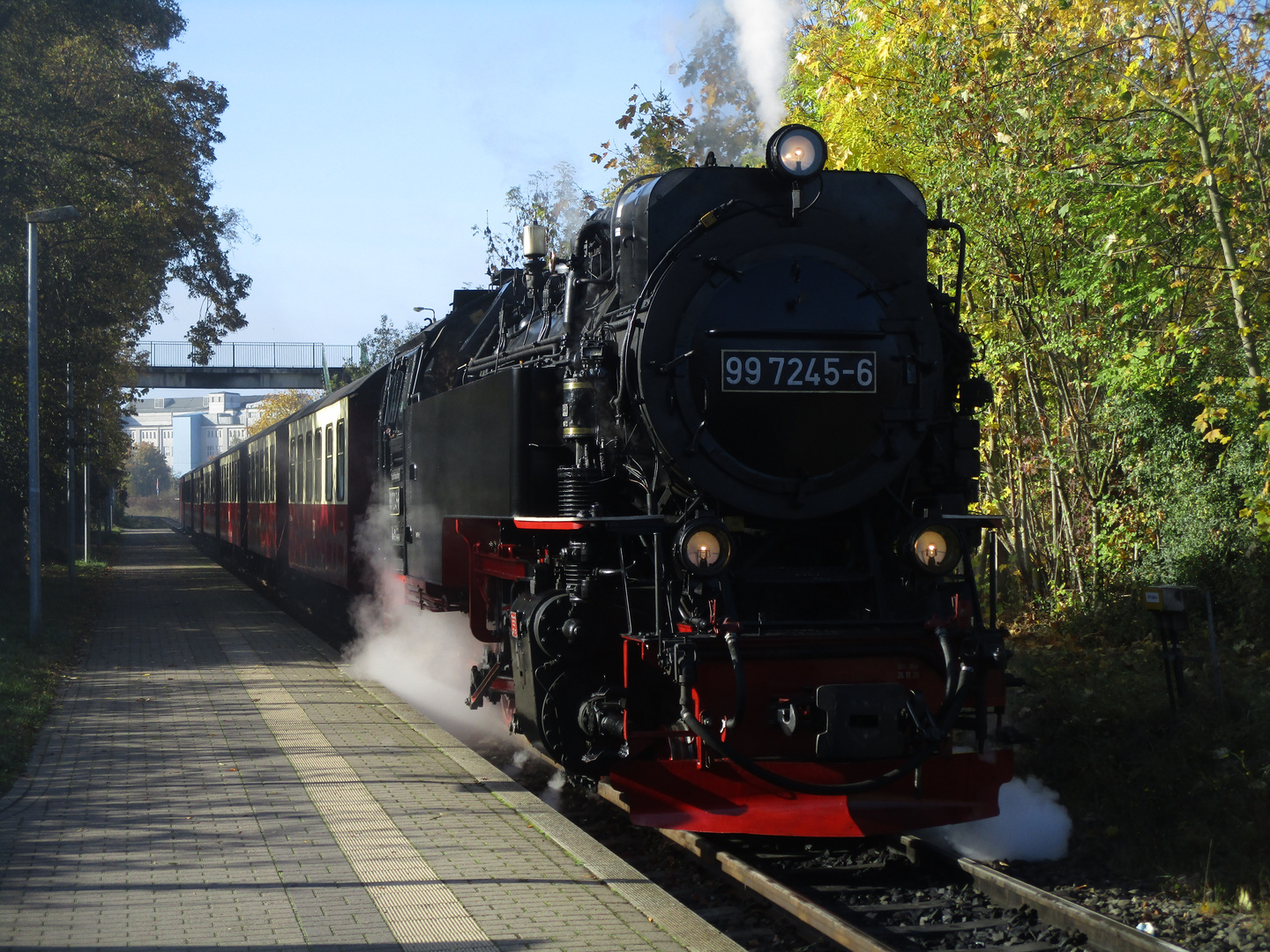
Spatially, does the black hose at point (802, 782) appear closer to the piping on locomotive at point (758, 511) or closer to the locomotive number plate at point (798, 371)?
Result: the piping on locomotive at point (758, 511)

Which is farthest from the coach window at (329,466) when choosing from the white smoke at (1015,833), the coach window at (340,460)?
the white smoke at (1015,833)


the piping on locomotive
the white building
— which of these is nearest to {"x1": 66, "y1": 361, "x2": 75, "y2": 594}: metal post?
the piping on locomotive

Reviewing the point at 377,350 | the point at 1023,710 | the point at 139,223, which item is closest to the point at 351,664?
the point at 1023,710

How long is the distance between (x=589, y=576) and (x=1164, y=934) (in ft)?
9.58

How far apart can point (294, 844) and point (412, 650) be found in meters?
5.48

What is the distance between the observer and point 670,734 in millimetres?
5418

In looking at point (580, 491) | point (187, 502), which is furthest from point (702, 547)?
point (187, 502)

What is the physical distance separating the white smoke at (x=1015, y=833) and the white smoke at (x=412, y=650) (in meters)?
3.54

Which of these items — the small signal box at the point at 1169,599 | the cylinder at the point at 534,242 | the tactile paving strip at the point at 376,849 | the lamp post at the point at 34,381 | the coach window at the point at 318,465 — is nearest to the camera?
the tactile paving strip at the point at 376,849

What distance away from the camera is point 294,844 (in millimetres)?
5625

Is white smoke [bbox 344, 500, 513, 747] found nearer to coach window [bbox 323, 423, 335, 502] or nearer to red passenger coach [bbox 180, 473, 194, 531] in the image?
coach window [bbox 323, 423, 335, 502]

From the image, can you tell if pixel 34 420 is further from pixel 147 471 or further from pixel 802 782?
A: pixel 147 471

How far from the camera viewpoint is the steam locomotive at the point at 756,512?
17.1 feet

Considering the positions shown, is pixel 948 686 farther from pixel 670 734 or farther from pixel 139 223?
pixel 139 223
